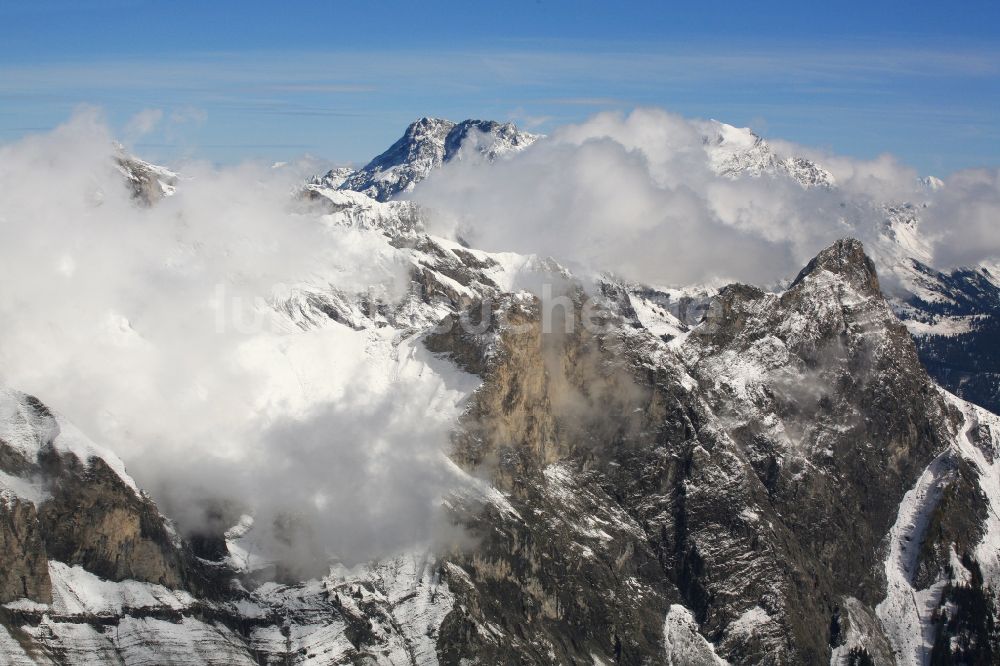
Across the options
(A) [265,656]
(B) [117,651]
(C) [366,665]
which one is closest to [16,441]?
(B) [117,651]

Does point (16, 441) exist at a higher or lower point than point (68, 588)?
higher

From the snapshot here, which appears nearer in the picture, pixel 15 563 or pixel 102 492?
pixel 15 563

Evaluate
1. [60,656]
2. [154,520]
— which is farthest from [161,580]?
[60,656]

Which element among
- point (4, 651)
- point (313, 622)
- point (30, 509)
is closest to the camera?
point (4, 651)

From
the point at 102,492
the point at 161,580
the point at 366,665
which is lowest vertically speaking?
the point at 366,665

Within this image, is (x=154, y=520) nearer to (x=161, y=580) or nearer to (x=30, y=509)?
(x=161, y=580)

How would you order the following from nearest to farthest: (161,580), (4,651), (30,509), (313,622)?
(4,651) < (30,509) < (161,580) < (313,622)

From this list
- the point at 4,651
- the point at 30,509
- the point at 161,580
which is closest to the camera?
the point at 4,651

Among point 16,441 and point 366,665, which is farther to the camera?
point 366,665

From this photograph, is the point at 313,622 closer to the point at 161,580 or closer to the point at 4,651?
the point at 161,580
